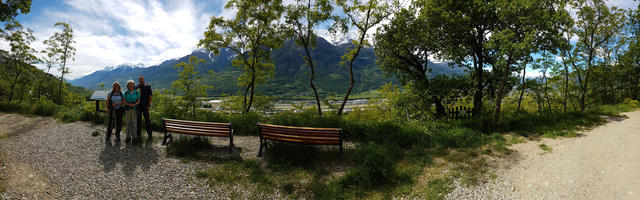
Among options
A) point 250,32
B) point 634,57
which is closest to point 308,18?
point 250,32

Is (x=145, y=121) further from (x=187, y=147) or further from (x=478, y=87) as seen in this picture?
(x=478, y=87)

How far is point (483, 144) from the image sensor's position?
6926 mm

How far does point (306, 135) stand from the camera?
617 centimetres

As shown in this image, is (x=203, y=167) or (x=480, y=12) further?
(x=480, y=12)

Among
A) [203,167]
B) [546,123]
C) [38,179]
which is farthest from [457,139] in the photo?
[38,179]

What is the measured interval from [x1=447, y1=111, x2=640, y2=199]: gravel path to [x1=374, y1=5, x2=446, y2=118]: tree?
233 inches

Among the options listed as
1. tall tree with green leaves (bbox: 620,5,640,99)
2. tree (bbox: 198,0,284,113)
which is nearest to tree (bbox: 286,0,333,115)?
tree (bbox: 198,0,284,113)

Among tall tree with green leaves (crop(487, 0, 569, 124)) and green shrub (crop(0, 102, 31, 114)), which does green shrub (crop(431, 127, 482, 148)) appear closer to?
tall tree with green leaves (crop(487, 0, 569, 124))

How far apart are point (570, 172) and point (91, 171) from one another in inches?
402

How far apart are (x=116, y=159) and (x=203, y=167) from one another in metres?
2.34

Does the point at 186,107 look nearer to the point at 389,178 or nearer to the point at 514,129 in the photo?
the point at 389,178

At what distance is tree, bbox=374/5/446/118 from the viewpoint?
38.3ft

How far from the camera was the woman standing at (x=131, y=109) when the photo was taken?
7523mm

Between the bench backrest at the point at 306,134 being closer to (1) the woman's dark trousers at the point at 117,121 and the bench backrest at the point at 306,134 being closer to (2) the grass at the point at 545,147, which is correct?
(1) the woman's dark trousers at the point at 117,121
